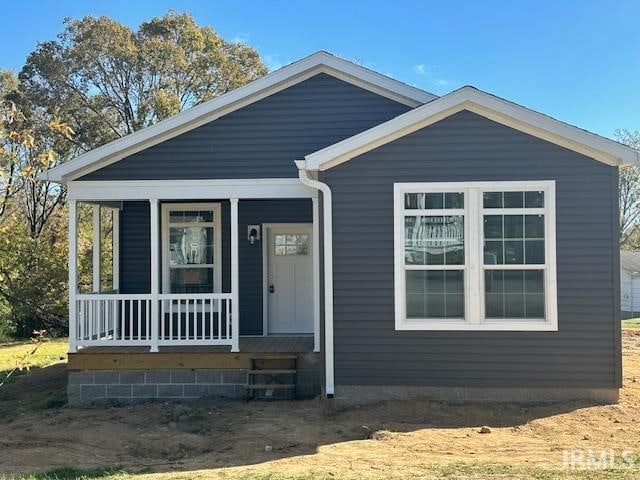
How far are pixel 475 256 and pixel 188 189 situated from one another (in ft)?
13.6

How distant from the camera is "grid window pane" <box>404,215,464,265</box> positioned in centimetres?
741

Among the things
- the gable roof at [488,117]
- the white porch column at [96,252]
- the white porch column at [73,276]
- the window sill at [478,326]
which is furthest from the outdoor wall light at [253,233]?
the window sill at [478,326]

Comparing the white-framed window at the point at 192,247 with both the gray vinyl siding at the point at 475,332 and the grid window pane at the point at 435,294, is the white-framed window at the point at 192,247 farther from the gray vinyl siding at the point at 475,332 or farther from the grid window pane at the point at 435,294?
the grid window pane at the point at 435,294

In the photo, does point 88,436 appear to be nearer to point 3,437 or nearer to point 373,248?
point 3,437

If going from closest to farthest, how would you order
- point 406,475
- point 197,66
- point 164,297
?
point 406,475 < point 164,297 < point 197,66

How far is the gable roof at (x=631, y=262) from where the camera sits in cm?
3183

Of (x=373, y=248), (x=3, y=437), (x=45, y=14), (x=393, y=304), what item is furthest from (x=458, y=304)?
(x=45, y=14)

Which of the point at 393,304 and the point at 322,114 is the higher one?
the point at 322,114

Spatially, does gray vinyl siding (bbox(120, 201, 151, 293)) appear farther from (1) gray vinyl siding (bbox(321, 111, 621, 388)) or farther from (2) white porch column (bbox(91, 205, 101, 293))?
(1) gray vinyl siding (bbox(321, 111, 621, 388))

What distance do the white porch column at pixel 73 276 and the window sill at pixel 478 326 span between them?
4.52 m

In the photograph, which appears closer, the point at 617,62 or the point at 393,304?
the point at 393,304

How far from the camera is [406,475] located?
499 cm

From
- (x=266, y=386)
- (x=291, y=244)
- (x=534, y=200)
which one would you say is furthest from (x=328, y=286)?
(x=291, y=244)

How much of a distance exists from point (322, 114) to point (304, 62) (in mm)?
808
